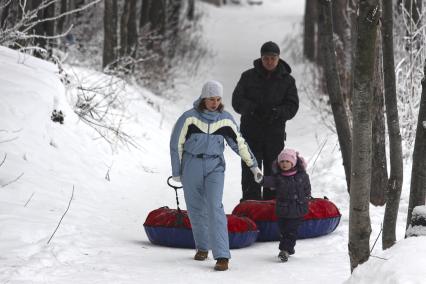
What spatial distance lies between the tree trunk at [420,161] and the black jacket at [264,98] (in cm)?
299

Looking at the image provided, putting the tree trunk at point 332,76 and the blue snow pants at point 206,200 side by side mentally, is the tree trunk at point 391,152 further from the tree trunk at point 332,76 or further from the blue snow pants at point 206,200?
the tree trunk at point 332,76

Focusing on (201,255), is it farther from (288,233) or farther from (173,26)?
(173,26)

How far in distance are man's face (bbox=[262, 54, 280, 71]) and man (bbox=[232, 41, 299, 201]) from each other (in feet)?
0.05

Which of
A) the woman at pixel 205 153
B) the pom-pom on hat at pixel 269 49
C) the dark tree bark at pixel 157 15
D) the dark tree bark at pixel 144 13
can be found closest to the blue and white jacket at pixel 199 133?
the woman at pixel 205 153

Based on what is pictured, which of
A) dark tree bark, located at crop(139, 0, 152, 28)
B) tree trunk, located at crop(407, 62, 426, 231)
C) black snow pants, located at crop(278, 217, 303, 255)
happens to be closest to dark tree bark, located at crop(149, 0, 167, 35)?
dark tree bark, located at crop(139, 0, 152, 28)

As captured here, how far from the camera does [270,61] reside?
7656mm

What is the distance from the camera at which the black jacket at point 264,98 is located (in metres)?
7.80

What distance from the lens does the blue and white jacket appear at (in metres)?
6.11

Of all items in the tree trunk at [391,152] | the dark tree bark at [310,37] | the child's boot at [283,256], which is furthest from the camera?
the dark tree bark at [310,37]

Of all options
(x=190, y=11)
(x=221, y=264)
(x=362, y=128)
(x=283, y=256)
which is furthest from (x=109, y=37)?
(x=190, y=11)

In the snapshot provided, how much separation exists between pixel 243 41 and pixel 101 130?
22006 mm

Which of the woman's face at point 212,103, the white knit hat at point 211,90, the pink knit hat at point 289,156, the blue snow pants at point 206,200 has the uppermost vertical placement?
the white knit hat at point 211,90

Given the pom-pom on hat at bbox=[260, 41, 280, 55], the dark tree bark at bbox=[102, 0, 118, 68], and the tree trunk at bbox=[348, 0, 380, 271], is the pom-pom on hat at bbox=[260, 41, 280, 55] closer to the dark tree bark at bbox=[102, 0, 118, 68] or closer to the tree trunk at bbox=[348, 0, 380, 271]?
the tree trunk at bbox=[348, 0, 380, 271]

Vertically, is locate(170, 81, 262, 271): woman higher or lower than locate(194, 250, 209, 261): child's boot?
higher
